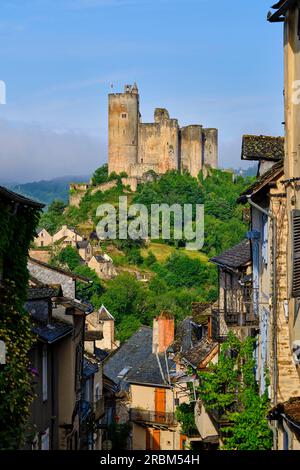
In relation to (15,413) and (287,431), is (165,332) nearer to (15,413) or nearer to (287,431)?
(287,431)

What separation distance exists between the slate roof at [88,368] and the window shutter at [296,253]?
41.7 ft

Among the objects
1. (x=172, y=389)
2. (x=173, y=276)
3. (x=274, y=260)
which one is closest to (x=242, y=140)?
(x=274, y=260)

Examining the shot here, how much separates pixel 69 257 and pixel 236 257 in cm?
9918

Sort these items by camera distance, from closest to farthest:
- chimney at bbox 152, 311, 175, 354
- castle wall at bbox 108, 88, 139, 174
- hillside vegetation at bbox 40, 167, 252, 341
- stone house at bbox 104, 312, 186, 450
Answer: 1. stone house at bbox 104, 312, 186, 450
2. chimney at bbox 152, 311, 175, 354
3. hillside vegetation at bbox 40, 167, 252, 341
4. castle wall at bbox 108, 88, 139, 174

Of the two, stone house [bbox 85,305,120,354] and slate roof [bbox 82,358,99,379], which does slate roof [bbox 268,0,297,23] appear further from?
stone house [bbox 85,305,120,354]

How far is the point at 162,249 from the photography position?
447 ft

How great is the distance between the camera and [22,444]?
1681 cm

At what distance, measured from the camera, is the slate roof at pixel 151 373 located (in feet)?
158

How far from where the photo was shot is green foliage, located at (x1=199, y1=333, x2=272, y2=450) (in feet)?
77.6

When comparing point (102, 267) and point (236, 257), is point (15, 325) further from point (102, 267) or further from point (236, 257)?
point (102, 267)

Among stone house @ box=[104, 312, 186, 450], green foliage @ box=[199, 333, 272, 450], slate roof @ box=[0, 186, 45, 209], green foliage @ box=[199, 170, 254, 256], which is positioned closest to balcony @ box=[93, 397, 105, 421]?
green foliage @ box=[199, 333, 272, 450]

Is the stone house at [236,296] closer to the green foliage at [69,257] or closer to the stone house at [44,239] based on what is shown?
the green foliage at [69,257]

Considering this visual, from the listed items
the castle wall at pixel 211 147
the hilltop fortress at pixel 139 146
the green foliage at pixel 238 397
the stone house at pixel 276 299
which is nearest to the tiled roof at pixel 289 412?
the stone house at pixel 276 299

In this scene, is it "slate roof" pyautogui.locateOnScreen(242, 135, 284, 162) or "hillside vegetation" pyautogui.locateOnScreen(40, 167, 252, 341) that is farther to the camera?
"hillside vegetation" pyautogui.locateOnScreen(40, 167, 252, 341)
